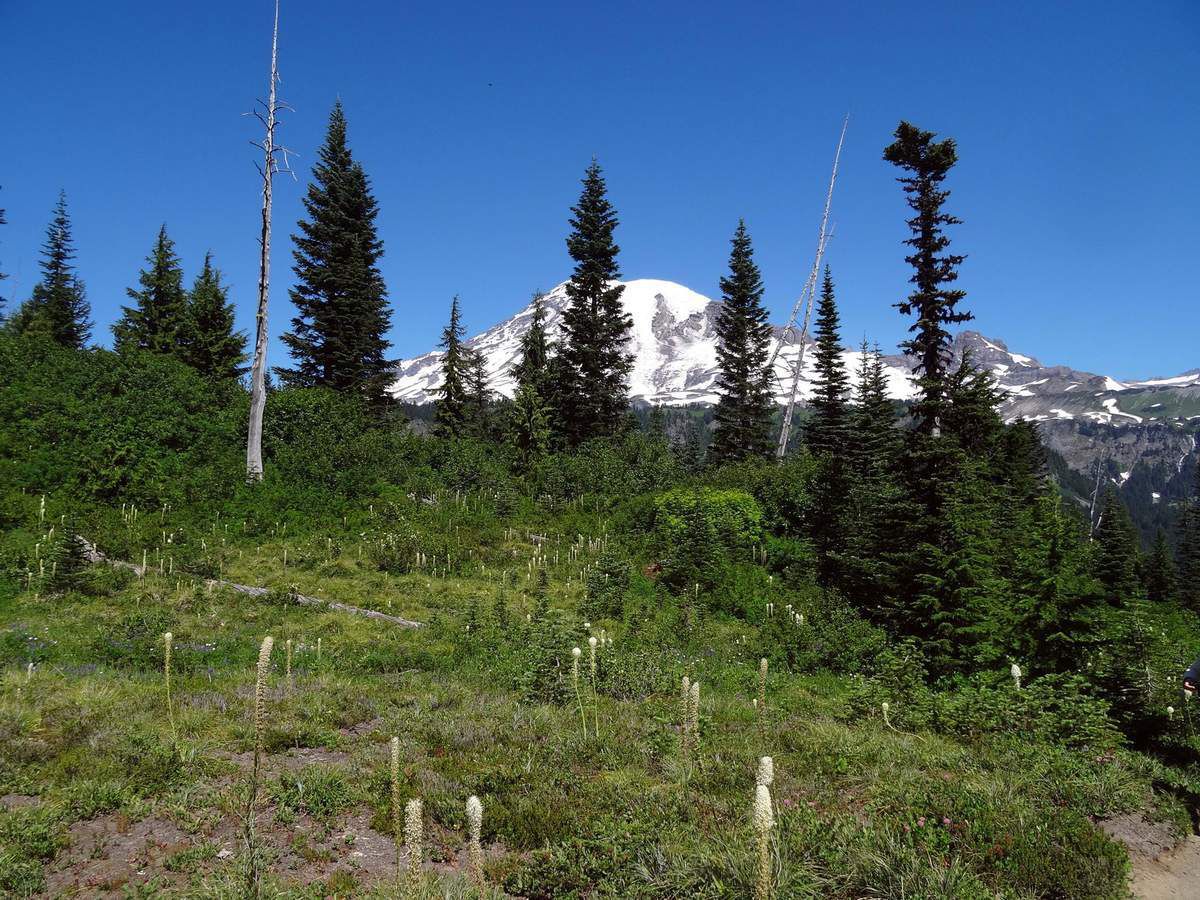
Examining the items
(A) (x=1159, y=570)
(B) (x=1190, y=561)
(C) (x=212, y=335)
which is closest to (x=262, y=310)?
(C) (x=212, y=335)

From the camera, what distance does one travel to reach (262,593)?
1260cm

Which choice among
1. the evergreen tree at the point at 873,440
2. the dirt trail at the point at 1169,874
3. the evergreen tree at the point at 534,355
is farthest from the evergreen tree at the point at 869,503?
the evergreen tree at the point at 534,355

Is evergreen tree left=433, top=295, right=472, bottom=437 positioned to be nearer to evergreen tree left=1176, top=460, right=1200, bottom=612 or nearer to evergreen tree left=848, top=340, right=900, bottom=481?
evergreen tree left=848, top=340, right=900, bottom=481

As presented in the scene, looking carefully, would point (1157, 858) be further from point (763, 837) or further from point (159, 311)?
point (159, 311)

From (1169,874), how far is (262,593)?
562 inches

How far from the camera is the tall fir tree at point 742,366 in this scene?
1416 inches

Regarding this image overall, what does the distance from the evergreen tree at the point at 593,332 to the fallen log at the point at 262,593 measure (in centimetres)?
2152

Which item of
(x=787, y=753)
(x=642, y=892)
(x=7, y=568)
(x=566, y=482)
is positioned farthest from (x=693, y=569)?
(x=7, y=568)

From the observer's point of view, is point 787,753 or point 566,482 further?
point 566,482

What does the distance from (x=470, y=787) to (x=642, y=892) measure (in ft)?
7.21

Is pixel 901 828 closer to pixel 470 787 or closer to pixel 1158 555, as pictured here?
pixel 470 787

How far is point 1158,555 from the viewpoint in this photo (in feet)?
157

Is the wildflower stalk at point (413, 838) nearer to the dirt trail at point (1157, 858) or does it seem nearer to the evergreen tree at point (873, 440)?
the dirt trail at point (1157, 858)

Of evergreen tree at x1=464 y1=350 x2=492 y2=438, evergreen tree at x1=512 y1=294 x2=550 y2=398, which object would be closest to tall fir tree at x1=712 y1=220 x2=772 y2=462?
evergreen tree at x1=512 y1=294 x2=550 y2=398
